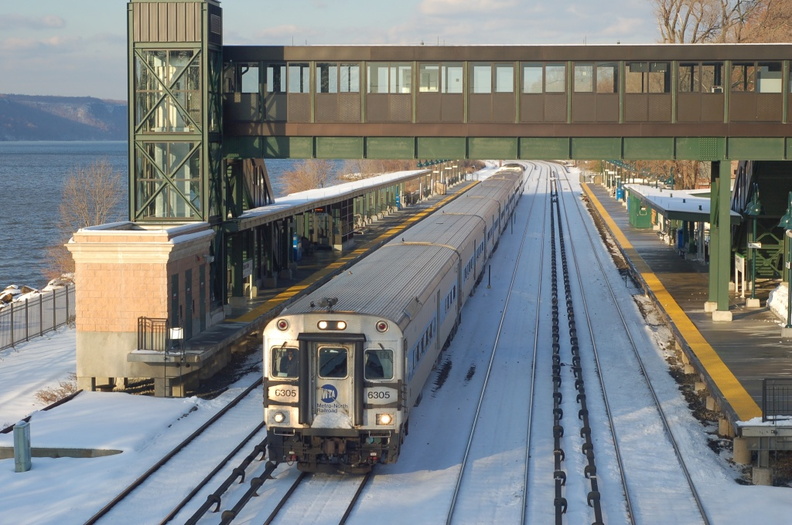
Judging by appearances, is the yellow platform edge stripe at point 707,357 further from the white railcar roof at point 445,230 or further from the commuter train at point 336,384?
the white railcar roof at point 445,230

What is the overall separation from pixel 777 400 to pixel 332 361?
27.9 feet

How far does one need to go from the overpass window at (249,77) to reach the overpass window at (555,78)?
8008mm

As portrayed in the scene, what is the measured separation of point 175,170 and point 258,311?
15.0ft

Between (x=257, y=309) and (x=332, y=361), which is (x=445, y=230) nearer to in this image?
(x=257, y=309)

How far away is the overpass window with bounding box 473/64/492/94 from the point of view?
93.8ft

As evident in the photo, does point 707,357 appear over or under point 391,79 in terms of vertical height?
under

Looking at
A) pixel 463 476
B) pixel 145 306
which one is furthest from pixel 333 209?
pixel 463 476

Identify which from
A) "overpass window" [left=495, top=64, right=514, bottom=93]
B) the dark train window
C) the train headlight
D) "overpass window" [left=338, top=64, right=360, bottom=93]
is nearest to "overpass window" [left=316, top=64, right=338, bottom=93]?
"overpass window" [left=338, top=64, right=360, bottom=93]

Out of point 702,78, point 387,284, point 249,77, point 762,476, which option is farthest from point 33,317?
point 762,476

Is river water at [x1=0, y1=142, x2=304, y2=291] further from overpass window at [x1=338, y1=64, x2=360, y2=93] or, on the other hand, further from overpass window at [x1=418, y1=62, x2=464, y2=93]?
overpass window at [x1=418, y1=62, x2=464, y2=93]

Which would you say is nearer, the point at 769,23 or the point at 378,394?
the point at 378,394

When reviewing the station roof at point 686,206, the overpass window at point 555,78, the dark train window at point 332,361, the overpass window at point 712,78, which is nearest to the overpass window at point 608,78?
the overpass window at point 555,78

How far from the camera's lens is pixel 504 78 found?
28609mm

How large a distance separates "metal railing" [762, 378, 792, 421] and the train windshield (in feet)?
25.3
